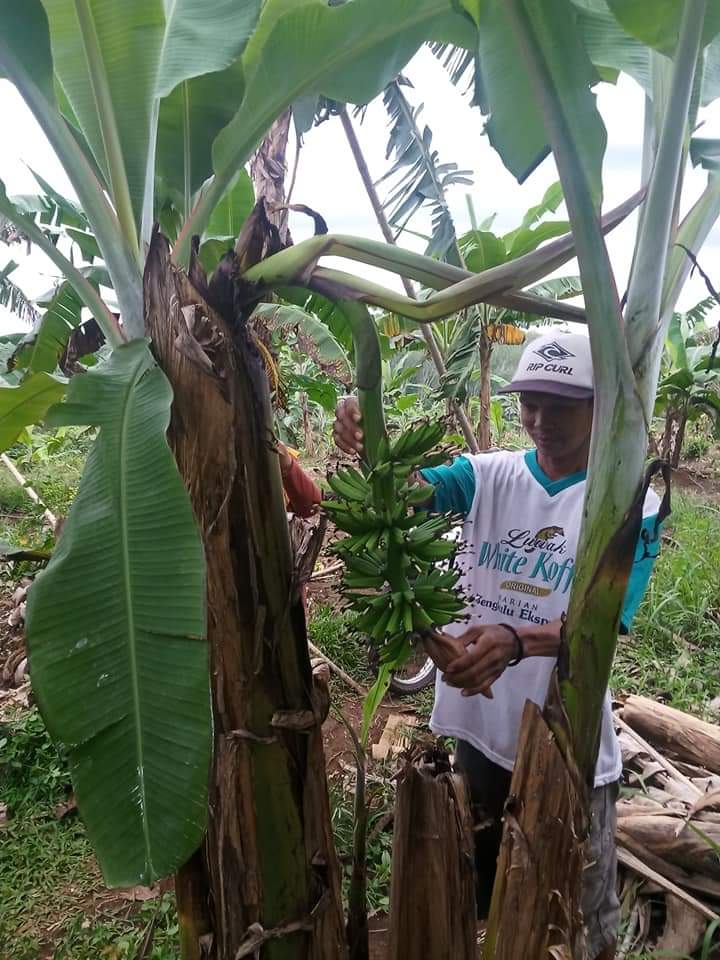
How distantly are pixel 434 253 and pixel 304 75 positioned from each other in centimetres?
166

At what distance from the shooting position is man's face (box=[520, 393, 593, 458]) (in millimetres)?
1204

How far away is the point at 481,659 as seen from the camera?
0.88 metres

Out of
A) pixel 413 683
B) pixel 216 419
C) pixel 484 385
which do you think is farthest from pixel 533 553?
pixel 484 385

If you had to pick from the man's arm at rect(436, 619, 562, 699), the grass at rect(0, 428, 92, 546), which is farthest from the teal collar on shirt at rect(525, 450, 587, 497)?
the grass at rect(0, 428, 92, 546)

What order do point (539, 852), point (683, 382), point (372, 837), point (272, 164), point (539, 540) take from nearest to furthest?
point (539, 852), point (539, 540), point (372, 837), point (272, 164), point (683, 382)

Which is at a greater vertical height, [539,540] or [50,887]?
[539,540]

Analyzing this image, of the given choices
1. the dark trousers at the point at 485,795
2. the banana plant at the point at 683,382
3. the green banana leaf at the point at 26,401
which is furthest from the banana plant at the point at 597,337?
the banana plant at the point at 683,382

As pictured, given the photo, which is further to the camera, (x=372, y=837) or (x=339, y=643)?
(x=339, y=643)

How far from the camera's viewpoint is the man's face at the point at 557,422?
3.95 feet

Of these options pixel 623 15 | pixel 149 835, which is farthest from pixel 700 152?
pixel 149 835

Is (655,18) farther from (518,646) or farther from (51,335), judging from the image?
(51,335)

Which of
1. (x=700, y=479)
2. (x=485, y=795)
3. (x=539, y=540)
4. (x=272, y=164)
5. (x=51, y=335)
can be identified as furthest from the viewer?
(x=700, y=479)

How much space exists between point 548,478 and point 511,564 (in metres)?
0.19

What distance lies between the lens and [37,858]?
201 cm
